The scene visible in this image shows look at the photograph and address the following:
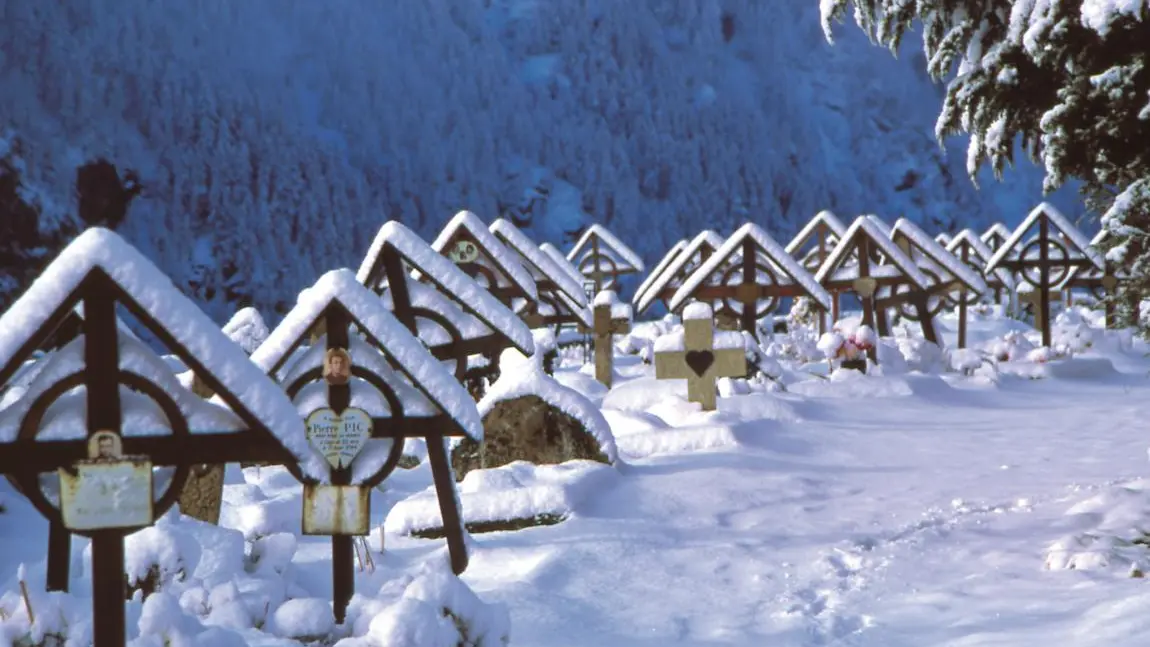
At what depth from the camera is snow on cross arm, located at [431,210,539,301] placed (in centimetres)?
1400

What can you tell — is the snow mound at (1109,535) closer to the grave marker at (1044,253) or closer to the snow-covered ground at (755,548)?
the snow-covered ground at (755,548)

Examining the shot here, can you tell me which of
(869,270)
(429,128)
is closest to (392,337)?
(869,270)

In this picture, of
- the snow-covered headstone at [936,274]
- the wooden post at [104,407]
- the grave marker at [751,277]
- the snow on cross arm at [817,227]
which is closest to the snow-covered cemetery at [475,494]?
the wooden post at [104,407]

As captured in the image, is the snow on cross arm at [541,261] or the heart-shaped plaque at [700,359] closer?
the heart-shaped plaque at [700,359]

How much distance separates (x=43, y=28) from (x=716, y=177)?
3013 cm

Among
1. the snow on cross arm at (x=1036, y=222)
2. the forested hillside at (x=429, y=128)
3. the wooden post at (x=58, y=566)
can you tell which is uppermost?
the forested hillside at (x=429, y=128)

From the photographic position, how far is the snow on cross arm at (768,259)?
1766cm

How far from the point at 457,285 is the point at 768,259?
35.3 ft

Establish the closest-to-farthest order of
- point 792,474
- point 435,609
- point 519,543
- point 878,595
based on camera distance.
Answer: point 435,609 < point 878,595 < point 519,543 < point 792,474

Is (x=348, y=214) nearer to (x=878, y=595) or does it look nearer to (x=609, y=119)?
(x=609, y=119)

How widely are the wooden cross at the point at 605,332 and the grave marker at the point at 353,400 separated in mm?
10994

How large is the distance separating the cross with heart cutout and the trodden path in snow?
2.70 feet

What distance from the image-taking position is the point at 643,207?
181 ft

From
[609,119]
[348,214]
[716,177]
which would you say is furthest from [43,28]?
[716,177]
